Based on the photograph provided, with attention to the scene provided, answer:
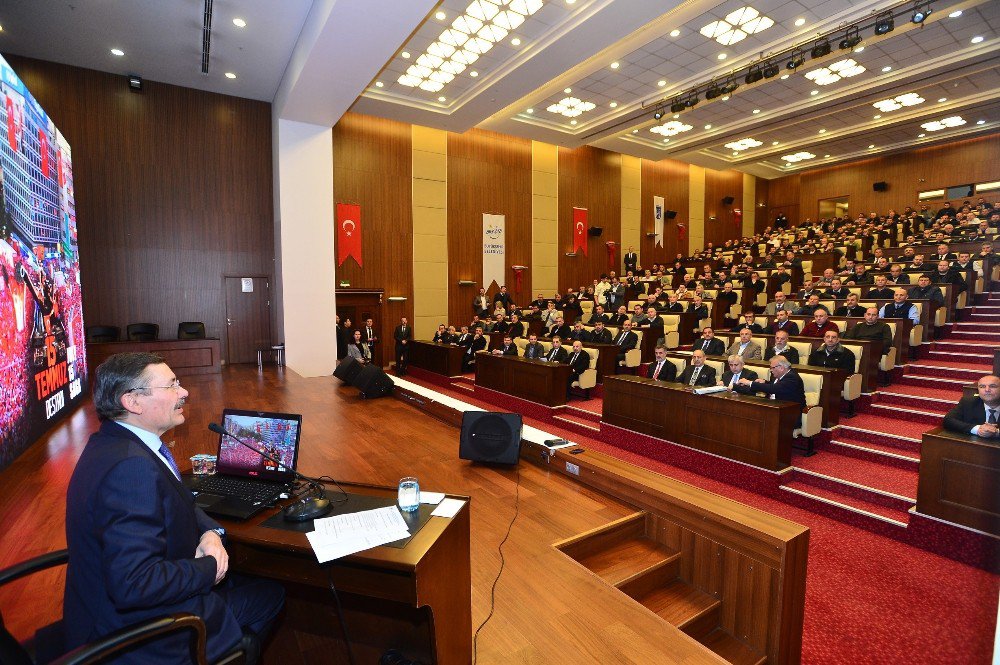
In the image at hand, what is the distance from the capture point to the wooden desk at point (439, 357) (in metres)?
7.56

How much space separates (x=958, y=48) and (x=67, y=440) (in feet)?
36.6

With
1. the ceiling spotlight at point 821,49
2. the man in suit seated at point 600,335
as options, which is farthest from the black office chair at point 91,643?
the ceiling spotlight at point 821,49

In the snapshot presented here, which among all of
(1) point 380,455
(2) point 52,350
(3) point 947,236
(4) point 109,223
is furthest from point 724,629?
(3) point 947,236

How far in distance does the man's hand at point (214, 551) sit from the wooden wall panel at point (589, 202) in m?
10.8

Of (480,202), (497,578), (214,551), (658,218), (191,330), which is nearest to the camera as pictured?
(214,551)

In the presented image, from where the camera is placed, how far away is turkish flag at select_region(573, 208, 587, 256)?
11.8m

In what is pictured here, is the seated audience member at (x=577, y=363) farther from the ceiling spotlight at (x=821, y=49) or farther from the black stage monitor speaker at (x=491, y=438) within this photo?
the ceiling spotlight at (x=821, y=49)

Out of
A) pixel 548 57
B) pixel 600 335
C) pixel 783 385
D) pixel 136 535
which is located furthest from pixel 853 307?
pixel 136 535

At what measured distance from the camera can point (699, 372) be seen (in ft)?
15.6

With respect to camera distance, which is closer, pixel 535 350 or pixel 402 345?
pixel 535 350

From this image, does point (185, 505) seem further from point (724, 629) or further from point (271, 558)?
point (724, 629)

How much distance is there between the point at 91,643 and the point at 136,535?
18 centimetres

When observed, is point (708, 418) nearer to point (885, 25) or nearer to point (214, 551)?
point (214, 551)

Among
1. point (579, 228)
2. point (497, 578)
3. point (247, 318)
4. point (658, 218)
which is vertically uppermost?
point (658, 218)
